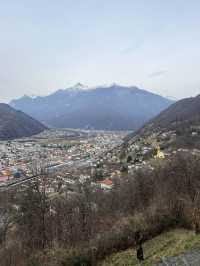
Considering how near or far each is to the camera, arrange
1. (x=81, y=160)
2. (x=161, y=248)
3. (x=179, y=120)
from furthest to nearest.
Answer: (x=179, y=120), (x=81, y=160), (x=161, y=248)

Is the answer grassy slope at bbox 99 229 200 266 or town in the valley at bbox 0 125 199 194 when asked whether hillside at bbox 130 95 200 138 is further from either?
grassy slope at bbox 99 229 200 266

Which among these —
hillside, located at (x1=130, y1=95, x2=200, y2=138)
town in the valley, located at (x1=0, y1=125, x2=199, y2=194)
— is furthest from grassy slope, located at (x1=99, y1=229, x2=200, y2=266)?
hillside, located at (x1=130, y1=95, x2=200, y2=138)

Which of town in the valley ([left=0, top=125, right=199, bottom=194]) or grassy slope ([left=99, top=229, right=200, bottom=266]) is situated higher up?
grassy slope ([left=99, top=229, right=200, bottom=266])

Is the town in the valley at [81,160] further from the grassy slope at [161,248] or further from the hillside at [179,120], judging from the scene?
the grassy slope at [161,248]

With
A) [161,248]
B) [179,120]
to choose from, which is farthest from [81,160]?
[161,248]

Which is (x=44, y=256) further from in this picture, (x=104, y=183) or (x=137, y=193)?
(x=104, y=183)

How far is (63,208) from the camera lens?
69.0 ft

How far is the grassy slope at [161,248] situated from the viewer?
381 inches

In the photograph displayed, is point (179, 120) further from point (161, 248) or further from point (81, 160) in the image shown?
point (161, 248)

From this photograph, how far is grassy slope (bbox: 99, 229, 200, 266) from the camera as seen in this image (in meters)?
9.67

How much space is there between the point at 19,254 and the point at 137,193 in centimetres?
1120

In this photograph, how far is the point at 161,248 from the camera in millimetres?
10633

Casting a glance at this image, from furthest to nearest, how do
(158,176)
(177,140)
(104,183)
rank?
1. (177,140)
2. (104,183)
3. (158,176)

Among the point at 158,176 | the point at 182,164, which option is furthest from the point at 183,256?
the point at 158,176
